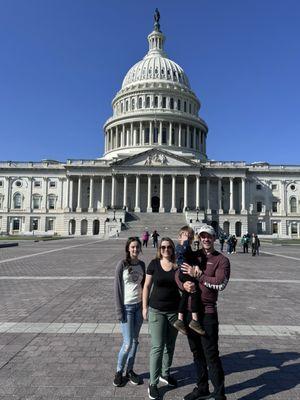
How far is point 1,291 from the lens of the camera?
40.0 ft

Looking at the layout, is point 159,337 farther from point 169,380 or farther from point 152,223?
point 152,223

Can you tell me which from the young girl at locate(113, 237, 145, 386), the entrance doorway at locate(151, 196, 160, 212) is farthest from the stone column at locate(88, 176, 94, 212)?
the young girl at locate(113, 237, 145, 386)

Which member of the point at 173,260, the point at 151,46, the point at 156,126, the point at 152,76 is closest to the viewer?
the point at 173,260

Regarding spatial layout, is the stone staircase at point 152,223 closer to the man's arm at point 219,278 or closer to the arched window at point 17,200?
the arched window at point 17,200

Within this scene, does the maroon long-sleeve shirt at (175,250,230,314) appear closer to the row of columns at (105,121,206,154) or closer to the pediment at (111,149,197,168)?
the pediment at (111,149,197,168)

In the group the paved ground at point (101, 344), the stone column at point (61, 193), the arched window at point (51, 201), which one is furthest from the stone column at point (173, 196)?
the paved ground at point (101, 344)

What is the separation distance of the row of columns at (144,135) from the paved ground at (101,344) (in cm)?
8166

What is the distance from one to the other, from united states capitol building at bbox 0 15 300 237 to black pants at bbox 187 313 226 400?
65.8m

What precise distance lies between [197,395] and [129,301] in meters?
1.63

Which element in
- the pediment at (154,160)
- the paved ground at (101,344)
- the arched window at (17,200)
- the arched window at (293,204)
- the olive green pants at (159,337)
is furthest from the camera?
the arched window at (293,204)

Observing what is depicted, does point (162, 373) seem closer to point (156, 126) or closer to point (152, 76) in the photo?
point (156, 126)

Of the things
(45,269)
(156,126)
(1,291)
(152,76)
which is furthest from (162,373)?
(152,76)

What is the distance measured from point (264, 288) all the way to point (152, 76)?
9395 cm

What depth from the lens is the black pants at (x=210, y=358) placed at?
15.9 feet
